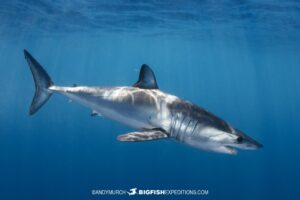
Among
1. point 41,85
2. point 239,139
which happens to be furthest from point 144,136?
point 41,85

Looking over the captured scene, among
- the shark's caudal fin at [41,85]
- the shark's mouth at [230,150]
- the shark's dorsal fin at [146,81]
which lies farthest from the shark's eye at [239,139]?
the shark's caudal fin at [41,85]

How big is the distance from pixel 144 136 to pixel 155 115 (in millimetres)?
1020

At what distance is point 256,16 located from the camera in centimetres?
2177

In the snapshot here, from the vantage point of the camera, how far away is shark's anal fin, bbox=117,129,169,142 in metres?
5.98

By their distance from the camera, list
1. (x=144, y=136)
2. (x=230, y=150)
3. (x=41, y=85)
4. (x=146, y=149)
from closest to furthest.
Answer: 1. (x=230, y=150)
2. (x=144, y=136)
3. (x=41, y=85)
4. (x=146, y=149)

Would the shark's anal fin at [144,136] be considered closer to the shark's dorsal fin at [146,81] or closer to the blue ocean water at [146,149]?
the shark's dorsal fin at [146,81]

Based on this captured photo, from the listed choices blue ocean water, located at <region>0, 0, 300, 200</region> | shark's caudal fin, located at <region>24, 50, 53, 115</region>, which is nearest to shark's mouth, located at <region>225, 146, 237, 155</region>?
shark's caudal fin, located at <region>24, 50, 53, 115</region>

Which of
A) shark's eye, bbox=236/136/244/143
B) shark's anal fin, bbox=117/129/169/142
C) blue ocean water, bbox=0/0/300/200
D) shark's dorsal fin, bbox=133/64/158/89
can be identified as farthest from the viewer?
blue ocean water, bbox=0/0/300/200

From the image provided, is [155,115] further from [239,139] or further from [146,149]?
[146,149]

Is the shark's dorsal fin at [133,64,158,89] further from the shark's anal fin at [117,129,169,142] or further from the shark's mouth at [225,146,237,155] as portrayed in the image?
the shark's mouth at [225,146,237,155]

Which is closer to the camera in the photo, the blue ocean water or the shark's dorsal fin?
the shark's dorsal fin

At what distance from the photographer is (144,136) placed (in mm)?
6199

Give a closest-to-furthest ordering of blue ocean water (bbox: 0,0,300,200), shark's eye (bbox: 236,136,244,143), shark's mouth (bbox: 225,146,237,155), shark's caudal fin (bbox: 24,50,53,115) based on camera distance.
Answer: shark's eye (bbox: 236,136,244,143), shark's mouth (bbox: 225,146,237,155), shark's caudal fin (bbox: 24,50,53,115), blue ocean water (bbox: 0,0,300,200)

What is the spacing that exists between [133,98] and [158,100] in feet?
2.01
